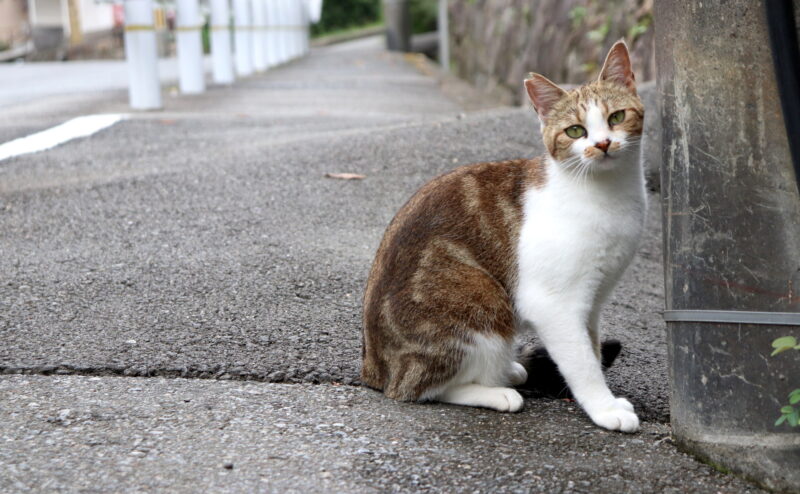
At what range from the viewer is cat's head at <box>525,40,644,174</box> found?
2826mm

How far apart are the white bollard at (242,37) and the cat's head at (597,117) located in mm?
14315

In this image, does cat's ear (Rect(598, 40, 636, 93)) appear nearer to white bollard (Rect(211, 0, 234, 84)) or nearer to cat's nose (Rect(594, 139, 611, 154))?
cat's nose (Rect(594, 139, 611, 154))

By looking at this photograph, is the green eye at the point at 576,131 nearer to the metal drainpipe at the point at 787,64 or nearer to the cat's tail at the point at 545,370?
the metal drainpipe at the point at 787,64

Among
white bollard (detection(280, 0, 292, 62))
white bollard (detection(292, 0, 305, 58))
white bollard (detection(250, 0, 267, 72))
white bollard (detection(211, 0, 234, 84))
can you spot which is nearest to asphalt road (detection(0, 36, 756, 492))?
white bollard (detection(211, 0, 234, 84))

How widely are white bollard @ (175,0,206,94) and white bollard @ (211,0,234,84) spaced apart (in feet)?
5.55

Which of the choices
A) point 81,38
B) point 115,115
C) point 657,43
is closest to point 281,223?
point 657,43

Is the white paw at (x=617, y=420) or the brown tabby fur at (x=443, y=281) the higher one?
the brown tabby fur at (x=443, y=281)

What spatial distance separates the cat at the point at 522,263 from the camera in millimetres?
2861

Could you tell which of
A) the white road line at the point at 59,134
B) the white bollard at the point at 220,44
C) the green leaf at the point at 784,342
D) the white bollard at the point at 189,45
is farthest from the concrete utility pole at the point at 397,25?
the green leaf at the point at 784,342

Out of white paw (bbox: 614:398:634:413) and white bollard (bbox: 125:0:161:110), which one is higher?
white bollard (bbox: 125:0:161:110)

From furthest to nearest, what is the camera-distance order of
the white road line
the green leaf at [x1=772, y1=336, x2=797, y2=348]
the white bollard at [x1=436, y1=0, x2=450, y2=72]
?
the white bollard at [x1=436, y1=0, x2=450, y2=72]
the white road line
the green leaf at [x1=772, y1=336, x2=797, y2=348]

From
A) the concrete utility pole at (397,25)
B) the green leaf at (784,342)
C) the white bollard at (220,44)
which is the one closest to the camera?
the green leaf at (784,342)

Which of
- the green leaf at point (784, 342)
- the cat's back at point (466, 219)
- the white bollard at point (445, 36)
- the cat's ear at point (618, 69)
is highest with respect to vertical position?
the cat's ear at point (618, 69)

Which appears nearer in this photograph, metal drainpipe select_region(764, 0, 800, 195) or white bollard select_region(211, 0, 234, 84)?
metal drainpipe select_region(764, 0, 800, 195)
